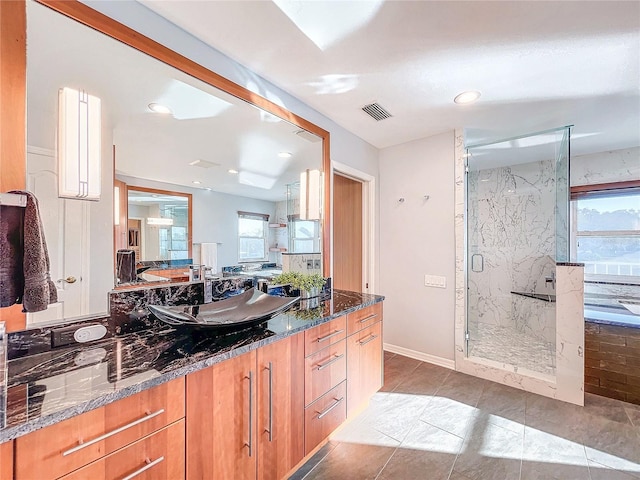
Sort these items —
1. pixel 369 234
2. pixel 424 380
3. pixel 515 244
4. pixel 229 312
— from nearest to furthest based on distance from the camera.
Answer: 1. pixel 229 312
2. pixel 424 380
3. pixel 369 234
4. pixel 515 244

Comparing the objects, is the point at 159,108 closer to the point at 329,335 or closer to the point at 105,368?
the point at 105,368

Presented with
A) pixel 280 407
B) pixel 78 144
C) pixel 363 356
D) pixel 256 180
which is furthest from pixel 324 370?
pixel 78 144

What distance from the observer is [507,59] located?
5.87ft

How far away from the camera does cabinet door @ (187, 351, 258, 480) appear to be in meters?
1.07

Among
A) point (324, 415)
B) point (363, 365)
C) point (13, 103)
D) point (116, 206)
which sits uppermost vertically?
point (13, 103)

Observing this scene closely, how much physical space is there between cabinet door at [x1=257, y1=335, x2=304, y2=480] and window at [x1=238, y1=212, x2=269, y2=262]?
2.54ft

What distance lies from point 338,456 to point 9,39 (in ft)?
8.61

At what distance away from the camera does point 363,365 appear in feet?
6.81

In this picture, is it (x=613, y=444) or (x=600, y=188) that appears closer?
(x=613, y=444)

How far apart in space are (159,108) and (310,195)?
4.20 ft

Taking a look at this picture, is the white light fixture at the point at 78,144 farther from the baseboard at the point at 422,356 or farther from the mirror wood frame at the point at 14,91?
the baseboard at the point at 422,356

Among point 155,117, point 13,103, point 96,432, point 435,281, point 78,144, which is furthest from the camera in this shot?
point 435,281

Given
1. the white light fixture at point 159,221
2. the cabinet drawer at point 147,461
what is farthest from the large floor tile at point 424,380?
the white light fixture at point 159,221

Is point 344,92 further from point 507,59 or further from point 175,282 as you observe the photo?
point 175,282
